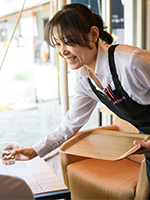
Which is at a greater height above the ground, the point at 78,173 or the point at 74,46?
the point at 74,46

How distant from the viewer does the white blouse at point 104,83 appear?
46.0 inches

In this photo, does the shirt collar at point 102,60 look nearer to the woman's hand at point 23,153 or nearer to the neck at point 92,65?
the neck at point 92,65

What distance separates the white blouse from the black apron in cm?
2

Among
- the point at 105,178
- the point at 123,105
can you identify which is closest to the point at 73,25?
the point at 123,105

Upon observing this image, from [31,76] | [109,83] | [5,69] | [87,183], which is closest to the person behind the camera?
[109,83]

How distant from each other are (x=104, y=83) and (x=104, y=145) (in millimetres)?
292

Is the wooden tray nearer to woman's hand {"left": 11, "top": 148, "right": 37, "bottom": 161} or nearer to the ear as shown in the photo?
woman's hand {"left": 11, "top": 148, "right": 37, "bottom": 161}

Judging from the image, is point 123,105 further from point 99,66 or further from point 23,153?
point 23,153

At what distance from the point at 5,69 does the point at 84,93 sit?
129 cm

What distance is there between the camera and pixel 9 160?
4.42 ft

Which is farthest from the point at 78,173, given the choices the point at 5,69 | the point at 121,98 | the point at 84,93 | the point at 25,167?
the point at 5,69

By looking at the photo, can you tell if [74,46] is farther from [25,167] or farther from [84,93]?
[25,167]

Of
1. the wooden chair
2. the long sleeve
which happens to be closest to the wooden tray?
the long sleeve

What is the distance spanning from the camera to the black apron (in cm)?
127
